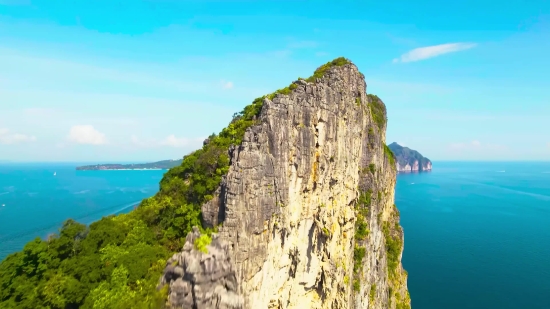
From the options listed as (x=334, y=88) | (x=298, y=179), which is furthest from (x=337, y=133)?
(x=298, y=179)

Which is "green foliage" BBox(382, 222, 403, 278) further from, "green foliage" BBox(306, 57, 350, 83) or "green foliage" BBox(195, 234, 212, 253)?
"green foliage" BBox(195, 234, 212, 253)

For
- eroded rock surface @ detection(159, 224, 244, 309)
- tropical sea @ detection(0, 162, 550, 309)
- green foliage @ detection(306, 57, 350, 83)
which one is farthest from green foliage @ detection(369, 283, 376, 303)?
green foliage @ detection(306, 57, 350, 83)

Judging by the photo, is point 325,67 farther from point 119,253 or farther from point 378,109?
point 378,109

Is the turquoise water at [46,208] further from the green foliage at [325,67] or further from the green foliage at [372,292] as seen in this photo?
the green foliage at [325,67]

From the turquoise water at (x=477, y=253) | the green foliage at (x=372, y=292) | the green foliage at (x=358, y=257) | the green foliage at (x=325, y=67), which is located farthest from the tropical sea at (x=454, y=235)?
the green foliage at (x=325, y=67)

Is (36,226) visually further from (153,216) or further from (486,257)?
Result: (486,257)
